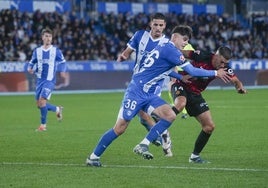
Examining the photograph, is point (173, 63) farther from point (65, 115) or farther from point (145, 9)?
point (145, 9)

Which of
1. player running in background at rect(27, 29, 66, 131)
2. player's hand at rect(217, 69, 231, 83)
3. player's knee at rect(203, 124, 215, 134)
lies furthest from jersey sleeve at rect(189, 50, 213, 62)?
player running in background at rect(27, 29, 66, 131)

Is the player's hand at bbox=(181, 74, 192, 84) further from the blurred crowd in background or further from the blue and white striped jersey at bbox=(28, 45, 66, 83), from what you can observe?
the blurred crowd in background

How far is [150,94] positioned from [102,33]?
34.3 metres

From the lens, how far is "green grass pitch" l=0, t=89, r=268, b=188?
10.3 meters

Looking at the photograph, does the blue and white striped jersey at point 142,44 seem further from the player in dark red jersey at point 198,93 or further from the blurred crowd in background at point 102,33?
the blurred crowd in background at point 102,33

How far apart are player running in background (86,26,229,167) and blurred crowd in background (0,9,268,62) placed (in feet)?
88.7

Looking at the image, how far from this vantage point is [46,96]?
66.8 feet

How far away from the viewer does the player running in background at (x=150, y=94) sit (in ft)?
38.4

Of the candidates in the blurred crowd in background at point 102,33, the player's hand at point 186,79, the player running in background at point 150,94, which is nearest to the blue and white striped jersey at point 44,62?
the player's hand at point 186,79

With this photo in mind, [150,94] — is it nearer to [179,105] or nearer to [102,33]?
[179,105]

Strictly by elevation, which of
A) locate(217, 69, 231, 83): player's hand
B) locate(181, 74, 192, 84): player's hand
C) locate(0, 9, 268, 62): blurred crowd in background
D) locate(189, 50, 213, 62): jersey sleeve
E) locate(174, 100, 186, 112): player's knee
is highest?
locate(189, 50, 213, 62): jersey sleeve

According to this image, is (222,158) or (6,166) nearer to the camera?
(6,166)

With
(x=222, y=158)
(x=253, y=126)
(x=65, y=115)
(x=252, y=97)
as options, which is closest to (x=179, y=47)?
(x=222, y=158)

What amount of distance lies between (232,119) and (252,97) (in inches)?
438
